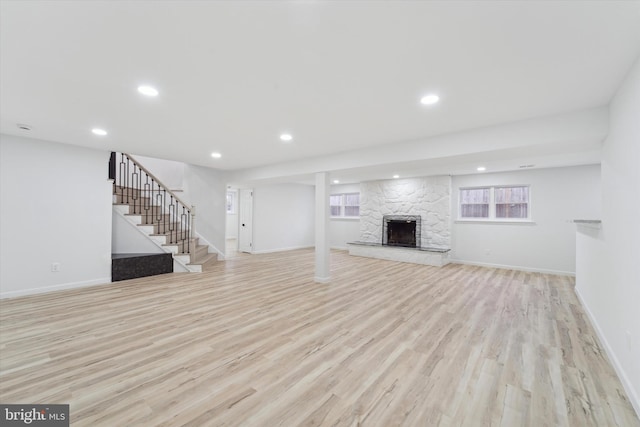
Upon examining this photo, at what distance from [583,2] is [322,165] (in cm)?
394

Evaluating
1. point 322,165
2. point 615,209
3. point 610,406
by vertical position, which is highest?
point 322,165

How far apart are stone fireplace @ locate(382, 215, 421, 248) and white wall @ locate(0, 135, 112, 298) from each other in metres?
7.06

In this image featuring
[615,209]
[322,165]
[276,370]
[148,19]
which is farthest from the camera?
[322,165]

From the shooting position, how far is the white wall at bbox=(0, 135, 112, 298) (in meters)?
4.00

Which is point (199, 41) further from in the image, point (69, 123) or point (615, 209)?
point (615, 209)

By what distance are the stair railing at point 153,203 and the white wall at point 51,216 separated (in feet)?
3.13

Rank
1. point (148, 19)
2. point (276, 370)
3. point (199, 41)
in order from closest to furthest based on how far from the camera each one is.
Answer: point (148, 19)
point (199, 41)
point (276, 370)

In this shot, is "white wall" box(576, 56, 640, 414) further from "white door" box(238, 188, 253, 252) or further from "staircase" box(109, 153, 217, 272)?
"white door" box(238, 188, 253, 252)

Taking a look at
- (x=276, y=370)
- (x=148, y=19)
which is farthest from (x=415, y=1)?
(x=276, y=370)

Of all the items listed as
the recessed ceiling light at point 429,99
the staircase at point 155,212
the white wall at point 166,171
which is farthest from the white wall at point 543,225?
the white wall at point 166,171

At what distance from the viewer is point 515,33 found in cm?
164

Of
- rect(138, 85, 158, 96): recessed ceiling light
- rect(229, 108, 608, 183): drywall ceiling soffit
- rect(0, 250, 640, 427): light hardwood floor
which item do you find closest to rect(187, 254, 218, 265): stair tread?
rect(0, 250, 640, 427): light hardwood floor

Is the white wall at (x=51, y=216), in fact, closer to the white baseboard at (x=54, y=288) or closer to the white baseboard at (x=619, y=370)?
the white baseboard at (x=54, y=288)

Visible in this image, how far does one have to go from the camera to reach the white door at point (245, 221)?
28.5ft
